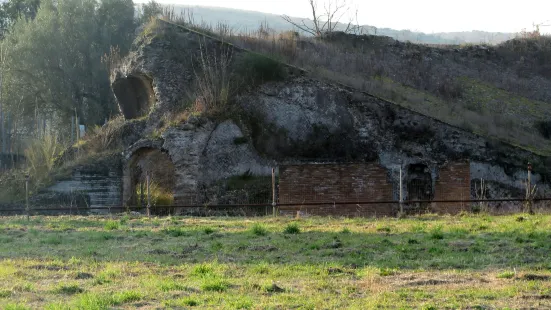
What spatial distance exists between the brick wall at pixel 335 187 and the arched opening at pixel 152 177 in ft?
18.2

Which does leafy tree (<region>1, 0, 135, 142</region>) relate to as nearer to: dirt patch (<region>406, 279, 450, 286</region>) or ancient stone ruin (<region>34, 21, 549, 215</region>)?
ancient stone ruin (<region>34, 21, 549, 215</region>)

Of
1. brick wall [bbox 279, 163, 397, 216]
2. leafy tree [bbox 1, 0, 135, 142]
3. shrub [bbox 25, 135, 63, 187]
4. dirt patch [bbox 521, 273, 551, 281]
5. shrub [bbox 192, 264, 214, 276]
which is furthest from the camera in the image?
leafy tree [bbox 1, 0, 135, 142]

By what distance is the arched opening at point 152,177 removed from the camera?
94.0 feet

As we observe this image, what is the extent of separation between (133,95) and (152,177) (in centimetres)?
554

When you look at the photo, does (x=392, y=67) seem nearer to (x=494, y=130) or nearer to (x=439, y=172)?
(x=494, y=130)

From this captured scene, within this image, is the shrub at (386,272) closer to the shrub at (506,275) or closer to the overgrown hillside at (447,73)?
the shrub at (506,275)

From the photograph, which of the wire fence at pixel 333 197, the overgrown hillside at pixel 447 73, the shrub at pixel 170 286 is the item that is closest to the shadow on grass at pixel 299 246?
the shrub at pixel 170 286

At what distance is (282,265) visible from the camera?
11.9 m

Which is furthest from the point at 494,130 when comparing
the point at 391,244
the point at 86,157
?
the point at 391,244

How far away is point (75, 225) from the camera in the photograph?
758 inches

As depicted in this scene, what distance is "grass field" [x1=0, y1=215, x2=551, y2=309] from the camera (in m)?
9.04

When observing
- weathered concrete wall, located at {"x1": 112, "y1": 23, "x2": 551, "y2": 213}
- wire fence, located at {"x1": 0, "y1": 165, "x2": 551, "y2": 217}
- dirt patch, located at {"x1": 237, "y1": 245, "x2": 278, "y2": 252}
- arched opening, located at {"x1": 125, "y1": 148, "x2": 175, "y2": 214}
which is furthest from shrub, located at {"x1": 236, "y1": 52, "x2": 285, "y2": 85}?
dirt patch, located at {"x1": 237, "y1": 245, "x2": 278, "y2": 252}

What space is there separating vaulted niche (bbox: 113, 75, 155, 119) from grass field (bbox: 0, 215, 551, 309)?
1457cm

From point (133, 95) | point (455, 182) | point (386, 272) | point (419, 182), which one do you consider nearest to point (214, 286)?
point (386, 272)
